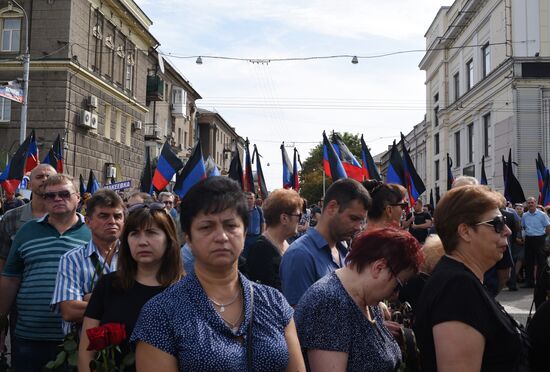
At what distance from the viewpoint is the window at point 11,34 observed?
80.7 feet

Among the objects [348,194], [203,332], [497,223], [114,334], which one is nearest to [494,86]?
→ [348,194]

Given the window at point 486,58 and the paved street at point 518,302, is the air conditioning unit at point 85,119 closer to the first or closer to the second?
the paved street at point 518,302

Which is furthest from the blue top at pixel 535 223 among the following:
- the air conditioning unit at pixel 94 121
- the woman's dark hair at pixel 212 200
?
the air conditioning unit at pixel 94 121

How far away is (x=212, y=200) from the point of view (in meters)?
2.35

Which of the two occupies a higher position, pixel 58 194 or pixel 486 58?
pixel 486 58

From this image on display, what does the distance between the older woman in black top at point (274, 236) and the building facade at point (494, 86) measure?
18538 millimetres

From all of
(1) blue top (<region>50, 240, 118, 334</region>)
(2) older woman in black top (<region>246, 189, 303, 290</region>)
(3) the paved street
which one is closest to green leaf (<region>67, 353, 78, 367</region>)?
(1) blue top (<region>50, 240, 118, 334</region>)

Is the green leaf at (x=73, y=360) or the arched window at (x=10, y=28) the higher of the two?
the arched window at (x=10, y=28)

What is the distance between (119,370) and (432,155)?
147ft

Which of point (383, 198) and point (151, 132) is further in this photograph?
point (151, 132)

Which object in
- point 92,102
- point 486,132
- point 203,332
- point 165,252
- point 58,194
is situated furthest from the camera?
point 486,132

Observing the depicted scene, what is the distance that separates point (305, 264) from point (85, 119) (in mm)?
23575

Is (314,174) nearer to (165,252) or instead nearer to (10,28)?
(10,28)

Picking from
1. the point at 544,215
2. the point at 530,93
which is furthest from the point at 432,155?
the point at 544,215
